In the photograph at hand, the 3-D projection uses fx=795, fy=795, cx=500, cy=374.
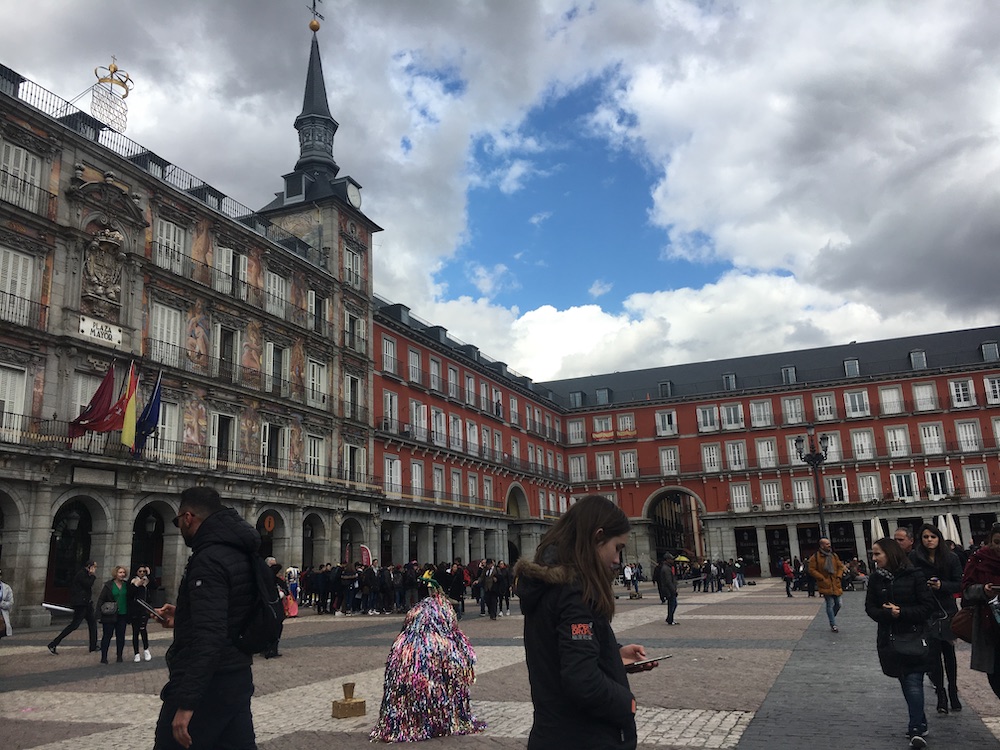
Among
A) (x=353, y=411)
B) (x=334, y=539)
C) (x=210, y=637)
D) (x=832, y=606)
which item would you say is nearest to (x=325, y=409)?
(x=353, y=411)

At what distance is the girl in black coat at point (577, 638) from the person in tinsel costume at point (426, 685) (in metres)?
4.39

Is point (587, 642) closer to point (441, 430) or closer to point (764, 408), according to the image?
point (441, 430)

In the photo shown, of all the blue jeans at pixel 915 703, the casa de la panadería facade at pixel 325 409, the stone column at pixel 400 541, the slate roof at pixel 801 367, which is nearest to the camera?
the blue jeans at pixel 915 703

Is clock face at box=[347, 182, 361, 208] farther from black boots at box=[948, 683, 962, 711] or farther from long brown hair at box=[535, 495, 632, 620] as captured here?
long brown hair at box=[535, 495, 632, 620]

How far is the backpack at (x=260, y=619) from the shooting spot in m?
3.91

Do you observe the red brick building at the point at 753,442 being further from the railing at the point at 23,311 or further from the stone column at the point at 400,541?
the railing at the point at 23,311

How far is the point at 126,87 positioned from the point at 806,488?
46.9m

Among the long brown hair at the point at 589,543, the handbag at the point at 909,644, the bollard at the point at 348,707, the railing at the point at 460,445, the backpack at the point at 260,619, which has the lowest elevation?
the bollard at the point at 348,707

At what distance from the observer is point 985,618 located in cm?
561

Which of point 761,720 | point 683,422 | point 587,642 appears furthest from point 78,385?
point 683,422

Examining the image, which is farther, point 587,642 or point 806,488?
point 806,488

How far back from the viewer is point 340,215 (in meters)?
36.3

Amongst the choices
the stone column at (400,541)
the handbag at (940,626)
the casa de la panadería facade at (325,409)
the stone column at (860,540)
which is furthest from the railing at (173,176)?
the stone column at (860,540)

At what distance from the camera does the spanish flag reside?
75.4 feet
